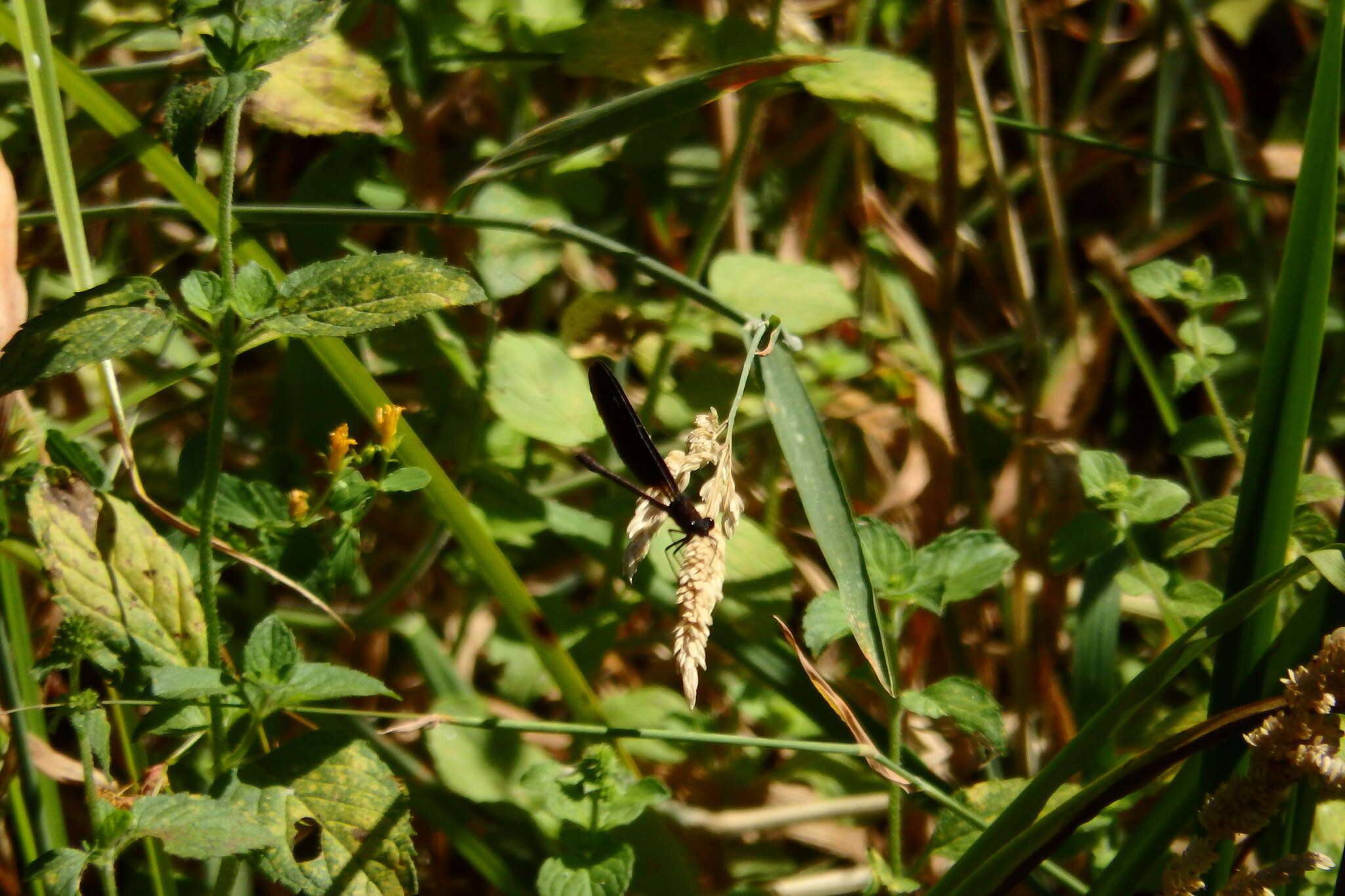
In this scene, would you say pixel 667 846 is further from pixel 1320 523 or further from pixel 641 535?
pixel 1320 523

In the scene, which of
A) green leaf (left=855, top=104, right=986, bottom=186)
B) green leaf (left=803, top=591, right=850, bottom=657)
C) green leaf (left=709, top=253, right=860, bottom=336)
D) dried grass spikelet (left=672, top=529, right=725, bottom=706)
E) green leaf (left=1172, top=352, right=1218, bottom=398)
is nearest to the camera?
dried grass spikelet (left=672, top=529, right=725, bottom=706)

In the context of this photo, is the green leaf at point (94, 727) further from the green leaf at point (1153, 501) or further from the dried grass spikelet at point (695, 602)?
the green leaf at point (1153, 501)

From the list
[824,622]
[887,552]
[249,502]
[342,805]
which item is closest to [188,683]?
[342,805]

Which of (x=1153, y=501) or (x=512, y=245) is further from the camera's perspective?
(x=512, y=245)

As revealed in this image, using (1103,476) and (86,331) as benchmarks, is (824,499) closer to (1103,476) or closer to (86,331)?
(1103,476)

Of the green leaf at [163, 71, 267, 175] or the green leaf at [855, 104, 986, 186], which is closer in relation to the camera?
the green leaf at [163, 71, 267, 175]

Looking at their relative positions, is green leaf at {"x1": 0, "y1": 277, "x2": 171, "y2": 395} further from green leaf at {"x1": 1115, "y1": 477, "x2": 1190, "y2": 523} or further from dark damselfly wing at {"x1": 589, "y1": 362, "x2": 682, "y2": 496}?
green leaf at {"x1": 1115, "y1": 477, "x2": 1190, "y2": 523}

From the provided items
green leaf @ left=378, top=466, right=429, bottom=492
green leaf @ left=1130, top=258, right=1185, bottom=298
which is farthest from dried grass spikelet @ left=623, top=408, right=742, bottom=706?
green leaf @ left=1130, top=258, right=1185, bottom=298
